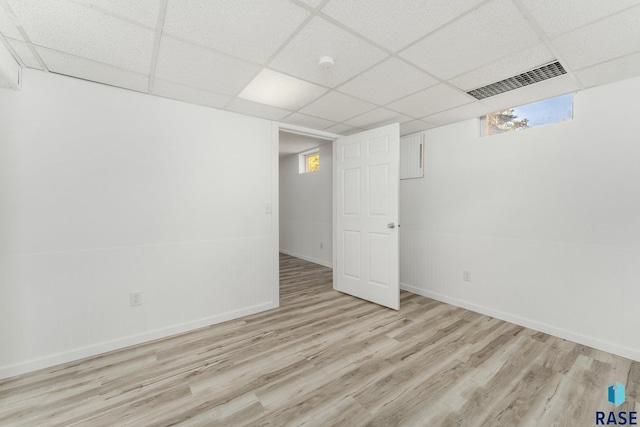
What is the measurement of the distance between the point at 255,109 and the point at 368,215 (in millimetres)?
1925

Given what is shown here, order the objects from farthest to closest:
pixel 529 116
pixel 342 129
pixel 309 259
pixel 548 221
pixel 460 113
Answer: pixel 309 259 → pixel 342 129 → pixel 460 113 → pixel 529 116 → pixel 548 221

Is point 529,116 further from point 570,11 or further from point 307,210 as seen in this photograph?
point 307,210

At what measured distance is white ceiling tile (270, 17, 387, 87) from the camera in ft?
5.35

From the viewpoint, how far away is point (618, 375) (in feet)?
6.51

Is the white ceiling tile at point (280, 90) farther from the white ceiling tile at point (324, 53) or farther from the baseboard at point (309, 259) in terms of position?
the baseboard at point (309, 259)

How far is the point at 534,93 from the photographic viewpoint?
8.15 ft

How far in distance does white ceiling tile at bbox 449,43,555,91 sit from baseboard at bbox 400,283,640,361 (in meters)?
2.44

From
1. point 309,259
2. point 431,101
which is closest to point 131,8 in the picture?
point 431,101

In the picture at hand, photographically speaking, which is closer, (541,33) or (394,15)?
(394,15)

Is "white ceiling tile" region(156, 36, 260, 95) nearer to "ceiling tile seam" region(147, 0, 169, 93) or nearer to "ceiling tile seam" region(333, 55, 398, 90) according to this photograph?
"ceiling tile seam" region(147, 0, 169, 93)

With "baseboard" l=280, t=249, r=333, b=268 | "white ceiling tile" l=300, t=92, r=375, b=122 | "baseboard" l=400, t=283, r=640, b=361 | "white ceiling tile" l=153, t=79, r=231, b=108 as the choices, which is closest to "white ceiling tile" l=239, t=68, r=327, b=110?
"white ceiling tile" l=300, t=92, r=375, b=122

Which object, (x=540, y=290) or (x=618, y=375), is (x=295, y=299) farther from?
(x=618, y=375)

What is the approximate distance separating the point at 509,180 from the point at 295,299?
298cm

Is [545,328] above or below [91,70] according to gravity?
below
